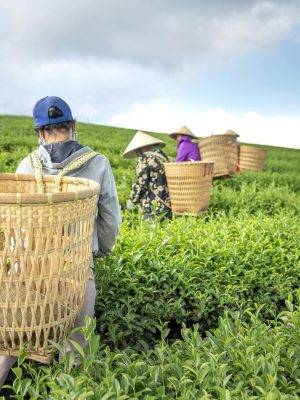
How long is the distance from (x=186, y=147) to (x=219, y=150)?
19.5 inches

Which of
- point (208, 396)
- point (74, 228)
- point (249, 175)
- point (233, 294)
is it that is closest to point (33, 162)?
point (74, 228)

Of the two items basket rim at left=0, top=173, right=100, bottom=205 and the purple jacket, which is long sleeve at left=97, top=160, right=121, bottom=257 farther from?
the purple jacket

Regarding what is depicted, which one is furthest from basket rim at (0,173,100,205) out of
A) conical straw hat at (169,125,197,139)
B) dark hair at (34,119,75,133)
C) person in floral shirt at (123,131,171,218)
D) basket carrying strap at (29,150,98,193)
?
conical straw hat at (169,125,197,139)

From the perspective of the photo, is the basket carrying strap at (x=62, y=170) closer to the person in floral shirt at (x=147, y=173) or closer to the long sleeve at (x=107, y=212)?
the long sleeve at (x=107, y=212)

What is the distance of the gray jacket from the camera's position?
2.83 metres

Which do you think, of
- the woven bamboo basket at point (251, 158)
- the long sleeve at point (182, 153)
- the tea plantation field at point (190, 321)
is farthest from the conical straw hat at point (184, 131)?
the woven bamboo basket at point (251, 158)

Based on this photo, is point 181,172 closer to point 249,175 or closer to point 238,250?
point 238,250

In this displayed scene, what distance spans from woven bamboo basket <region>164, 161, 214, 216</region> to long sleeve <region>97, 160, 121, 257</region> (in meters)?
3.04

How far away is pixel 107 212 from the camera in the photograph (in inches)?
114

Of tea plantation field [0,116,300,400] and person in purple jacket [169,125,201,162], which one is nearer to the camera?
tea plantation field [0,116,300,400]

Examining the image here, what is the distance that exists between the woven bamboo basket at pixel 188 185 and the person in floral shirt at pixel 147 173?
106 mm

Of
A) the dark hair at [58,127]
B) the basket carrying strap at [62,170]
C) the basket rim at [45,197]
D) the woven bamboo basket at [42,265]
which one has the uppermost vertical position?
the dark hair at [58,127]

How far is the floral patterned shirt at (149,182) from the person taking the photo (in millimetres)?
6016

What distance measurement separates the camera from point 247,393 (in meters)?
2.16
